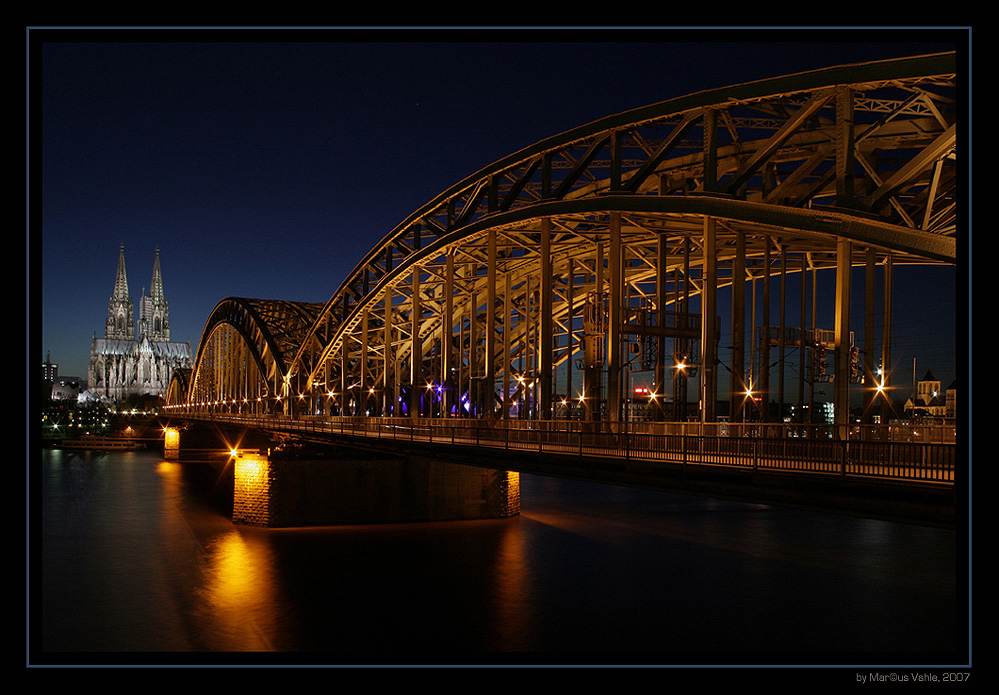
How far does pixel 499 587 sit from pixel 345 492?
14762mm

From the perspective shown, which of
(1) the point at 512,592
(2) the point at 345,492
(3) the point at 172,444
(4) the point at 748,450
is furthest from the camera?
(3) the point at 172,444

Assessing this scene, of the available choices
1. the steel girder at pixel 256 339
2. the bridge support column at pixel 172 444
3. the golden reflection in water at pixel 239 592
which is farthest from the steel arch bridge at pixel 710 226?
the bridge support column at pixel 172 444

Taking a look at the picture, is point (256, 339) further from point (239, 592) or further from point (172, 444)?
point (239, 592)

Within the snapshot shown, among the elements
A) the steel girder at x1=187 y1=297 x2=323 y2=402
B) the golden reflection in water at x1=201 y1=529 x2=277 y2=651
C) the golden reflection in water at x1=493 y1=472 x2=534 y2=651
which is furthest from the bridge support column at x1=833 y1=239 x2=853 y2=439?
the steel girder at x1=187 y1=297 x2=323 y2=402

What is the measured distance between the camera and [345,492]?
47.5m

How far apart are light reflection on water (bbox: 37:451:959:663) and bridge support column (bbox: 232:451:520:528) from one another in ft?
3.35

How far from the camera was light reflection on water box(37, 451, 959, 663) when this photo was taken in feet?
91.2

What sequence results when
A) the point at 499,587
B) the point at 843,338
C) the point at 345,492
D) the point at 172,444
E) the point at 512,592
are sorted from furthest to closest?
the point at 172,444, the point at 345,492, the point at 499,587, the point at 512,592, the point at 843,338

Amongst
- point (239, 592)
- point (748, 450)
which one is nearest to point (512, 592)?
point (239, 592)

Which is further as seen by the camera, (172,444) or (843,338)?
(172,444)

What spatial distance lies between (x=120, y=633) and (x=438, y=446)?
1155 centimetres

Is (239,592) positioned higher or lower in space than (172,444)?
higher

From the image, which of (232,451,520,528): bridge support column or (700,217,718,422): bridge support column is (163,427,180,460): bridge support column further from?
(700,217,718,422): bridge support column

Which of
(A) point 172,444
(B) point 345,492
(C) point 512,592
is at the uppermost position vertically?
(B) point 345,492
